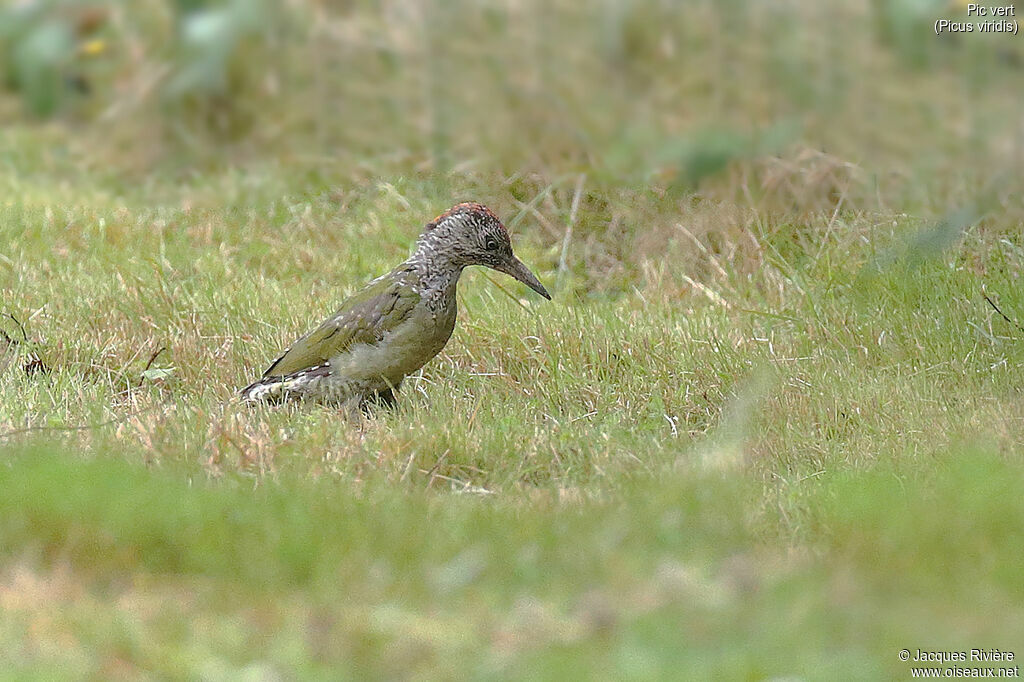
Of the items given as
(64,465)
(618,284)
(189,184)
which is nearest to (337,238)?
(189,184)

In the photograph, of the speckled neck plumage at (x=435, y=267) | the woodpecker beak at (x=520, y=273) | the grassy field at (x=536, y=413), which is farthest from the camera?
the woodpecker beak at (x=520, y=273)

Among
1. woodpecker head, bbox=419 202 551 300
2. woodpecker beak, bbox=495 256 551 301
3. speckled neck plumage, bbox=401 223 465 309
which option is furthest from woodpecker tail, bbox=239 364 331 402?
→ woodpecker beak, bbox=495 256 551 301

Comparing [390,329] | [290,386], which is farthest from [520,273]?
[290,386]

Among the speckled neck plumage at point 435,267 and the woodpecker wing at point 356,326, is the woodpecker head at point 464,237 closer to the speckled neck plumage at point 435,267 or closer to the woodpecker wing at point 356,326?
the speckled neck plumage at point 435,267

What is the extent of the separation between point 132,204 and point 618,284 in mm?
3196

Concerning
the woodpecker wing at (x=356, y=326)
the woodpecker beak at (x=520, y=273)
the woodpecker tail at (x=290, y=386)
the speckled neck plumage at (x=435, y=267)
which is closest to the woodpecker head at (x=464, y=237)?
the speckled neck plumage at (x=435, y=267)

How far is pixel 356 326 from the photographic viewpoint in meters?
5.94

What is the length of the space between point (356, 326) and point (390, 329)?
0.51ft

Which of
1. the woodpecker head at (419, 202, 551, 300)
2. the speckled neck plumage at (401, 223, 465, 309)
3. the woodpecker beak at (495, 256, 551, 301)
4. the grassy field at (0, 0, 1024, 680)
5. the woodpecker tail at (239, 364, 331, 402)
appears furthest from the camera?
the woodpecker beak at (495, 256, 551, 301)

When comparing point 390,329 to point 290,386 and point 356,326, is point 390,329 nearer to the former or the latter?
point 356,326

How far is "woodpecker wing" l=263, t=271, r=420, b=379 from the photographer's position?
5910mm

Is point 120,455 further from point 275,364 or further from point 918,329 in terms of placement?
point 918,329

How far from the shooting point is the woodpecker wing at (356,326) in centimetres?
591

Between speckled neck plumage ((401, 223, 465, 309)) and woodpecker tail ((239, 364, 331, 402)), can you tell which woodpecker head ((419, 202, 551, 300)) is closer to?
speckled neck plumage ((401, 223, 465, 309))
